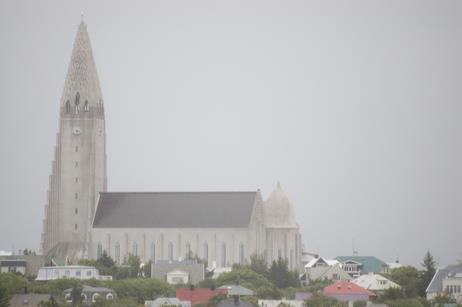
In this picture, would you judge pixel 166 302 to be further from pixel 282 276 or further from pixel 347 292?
pixel 282 276

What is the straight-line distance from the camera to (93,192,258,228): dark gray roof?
18288 cm

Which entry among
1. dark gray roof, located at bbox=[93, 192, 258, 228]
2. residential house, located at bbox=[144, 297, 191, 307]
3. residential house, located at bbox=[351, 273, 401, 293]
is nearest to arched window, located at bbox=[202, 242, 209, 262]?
dark gray roof, located at bbox=[93, 192, 258, 228]

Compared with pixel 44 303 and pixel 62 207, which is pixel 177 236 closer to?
pixel 62 207

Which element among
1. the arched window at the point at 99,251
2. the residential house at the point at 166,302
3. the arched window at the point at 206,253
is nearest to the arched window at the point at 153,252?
the arched window at the point at 206,253

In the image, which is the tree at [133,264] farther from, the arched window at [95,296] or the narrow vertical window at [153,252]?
the arched window at [95,296]

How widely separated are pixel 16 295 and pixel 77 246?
50.8 meters

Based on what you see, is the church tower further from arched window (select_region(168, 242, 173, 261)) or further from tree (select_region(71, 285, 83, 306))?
tree (select_region(71, 285, 83, 306))

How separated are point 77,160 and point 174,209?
34.5ft

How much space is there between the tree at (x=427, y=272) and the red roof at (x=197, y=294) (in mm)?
17850

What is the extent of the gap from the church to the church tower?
3.7 inches

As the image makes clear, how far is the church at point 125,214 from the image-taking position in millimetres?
181750

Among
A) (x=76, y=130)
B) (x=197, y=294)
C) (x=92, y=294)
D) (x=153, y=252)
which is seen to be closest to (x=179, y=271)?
(x=153, y=252)

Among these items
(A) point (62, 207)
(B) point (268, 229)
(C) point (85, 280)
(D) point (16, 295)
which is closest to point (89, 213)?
(A) point (62, 207)

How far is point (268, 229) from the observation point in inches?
7264
